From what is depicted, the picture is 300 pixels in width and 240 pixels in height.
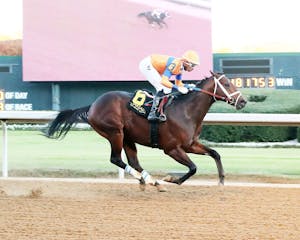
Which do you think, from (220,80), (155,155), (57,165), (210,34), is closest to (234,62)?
(210,34)

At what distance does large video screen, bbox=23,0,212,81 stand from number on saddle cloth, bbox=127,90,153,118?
11.1 meters

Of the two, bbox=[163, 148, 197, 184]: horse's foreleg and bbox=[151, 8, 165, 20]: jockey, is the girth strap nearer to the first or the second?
bbox=[163, 148, 197, 184]: horse's foreleg

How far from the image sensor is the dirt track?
4.81m

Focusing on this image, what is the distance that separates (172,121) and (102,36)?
42.0 feet

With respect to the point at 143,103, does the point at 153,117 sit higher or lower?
lower

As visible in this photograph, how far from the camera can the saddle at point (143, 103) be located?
7121mm

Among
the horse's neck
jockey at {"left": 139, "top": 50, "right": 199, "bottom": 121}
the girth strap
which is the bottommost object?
the girth strap

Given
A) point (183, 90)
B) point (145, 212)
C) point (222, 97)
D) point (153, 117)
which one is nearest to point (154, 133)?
point (153, 117)

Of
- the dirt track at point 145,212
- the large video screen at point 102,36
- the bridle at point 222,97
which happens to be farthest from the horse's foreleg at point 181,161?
the large video screen at point 102,36

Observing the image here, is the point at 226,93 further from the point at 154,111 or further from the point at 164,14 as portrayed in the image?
the point at 164,14

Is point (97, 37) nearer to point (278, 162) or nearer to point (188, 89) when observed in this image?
point (278, 162)

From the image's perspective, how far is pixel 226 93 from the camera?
7.21m

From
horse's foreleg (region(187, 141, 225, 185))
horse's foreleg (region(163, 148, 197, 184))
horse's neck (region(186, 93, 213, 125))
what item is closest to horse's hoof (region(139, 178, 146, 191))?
horse's foreleg (region(163, 148, 197, 184))

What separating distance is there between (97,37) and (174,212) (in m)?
14.2
